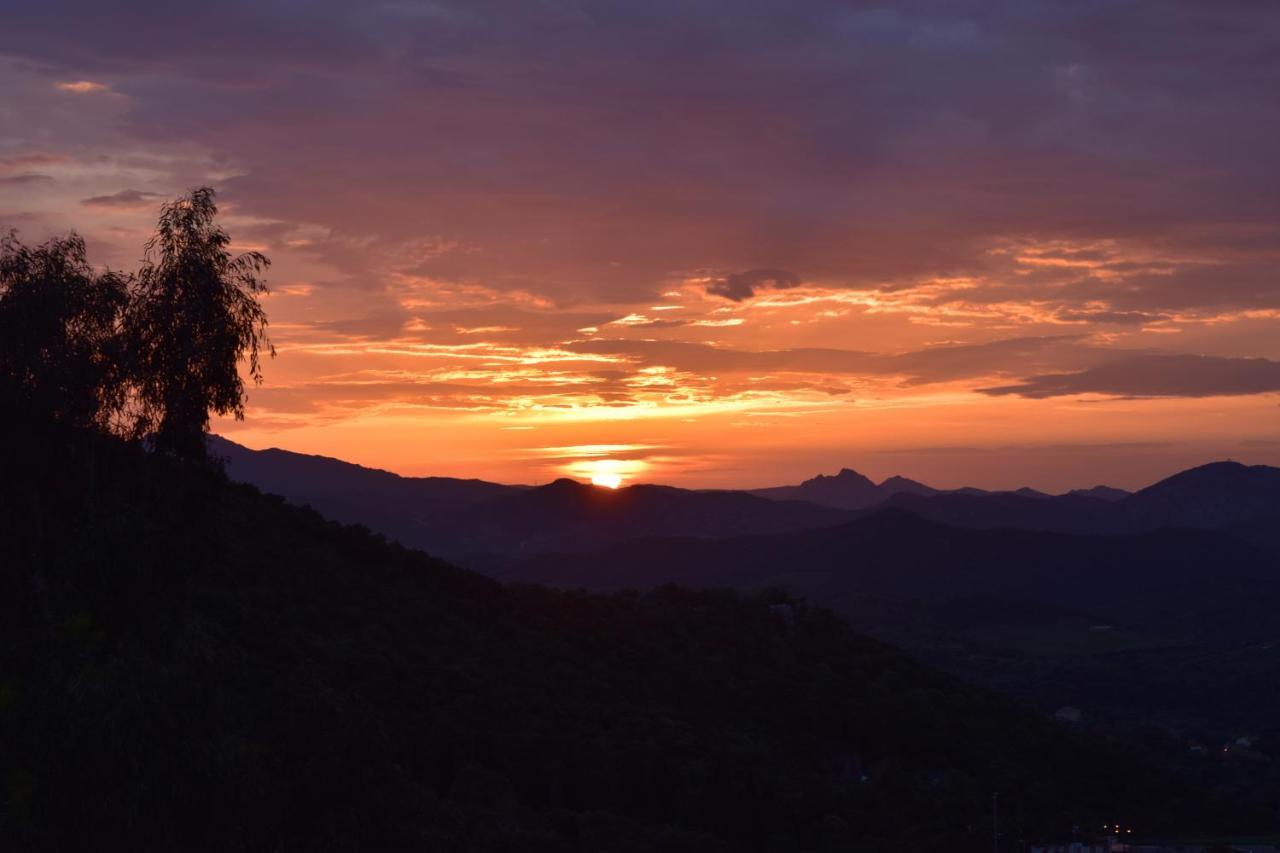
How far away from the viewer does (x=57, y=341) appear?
82.4 feet

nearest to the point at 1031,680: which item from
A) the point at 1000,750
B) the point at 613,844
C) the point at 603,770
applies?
the point at 1000,750

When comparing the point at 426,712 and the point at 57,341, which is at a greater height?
the point at 57,341

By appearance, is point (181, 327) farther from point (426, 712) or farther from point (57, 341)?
point (426, 712)

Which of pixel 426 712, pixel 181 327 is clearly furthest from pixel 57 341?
pixel 426 712

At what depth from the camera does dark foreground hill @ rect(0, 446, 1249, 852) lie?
22.5 meters

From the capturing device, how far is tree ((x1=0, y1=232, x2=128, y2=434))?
24781 mm

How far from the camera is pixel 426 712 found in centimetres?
5534

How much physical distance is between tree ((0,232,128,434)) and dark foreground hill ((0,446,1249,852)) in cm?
102

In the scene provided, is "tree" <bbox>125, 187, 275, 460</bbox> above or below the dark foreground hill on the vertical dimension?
above

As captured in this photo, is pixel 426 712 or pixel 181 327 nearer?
pixel 181 327

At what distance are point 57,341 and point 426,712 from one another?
109 feet

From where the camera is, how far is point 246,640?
1962 inches

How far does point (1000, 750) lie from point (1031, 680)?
81415 mm

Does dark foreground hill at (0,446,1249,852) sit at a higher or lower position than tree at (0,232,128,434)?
lower
